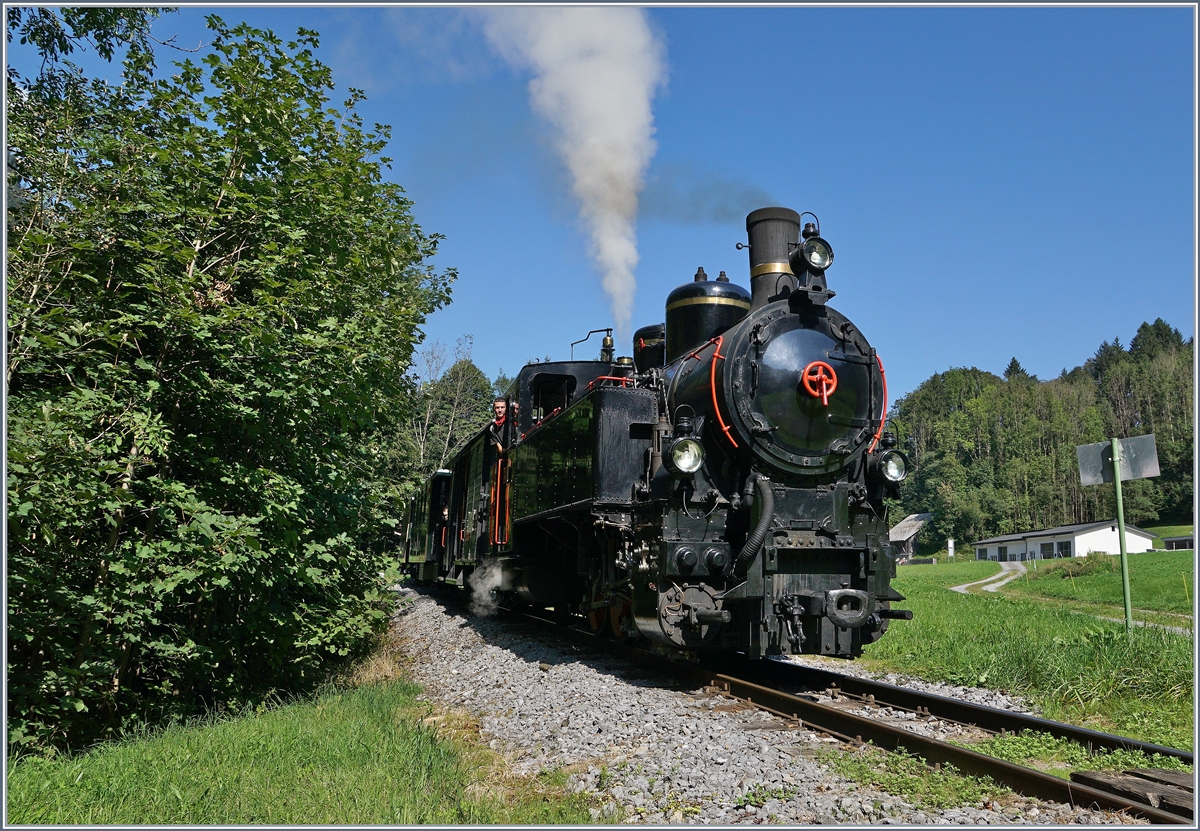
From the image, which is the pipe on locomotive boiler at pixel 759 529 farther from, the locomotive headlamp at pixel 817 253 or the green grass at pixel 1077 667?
the green grass at pixel 1077 667

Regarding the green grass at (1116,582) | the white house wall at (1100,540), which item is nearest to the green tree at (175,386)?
the green grass at (1116,582)

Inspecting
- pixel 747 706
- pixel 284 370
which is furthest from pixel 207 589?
pixel 747 706

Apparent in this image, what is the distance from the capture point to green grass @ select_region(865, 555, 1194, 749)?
5.74m

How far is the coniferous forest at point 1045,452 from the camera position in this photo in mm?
64625

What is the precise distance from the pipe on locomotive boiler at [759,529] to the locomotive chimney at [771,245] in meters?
2.29

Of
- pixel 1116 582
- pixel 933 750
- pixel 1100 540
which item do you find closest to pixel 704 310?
pixel 933 750

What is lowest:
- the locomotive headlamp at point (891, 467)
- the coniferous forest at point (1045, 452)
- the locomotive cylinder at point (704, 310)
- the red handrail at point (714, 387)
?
the locomotive headlamp at point (891, 467)

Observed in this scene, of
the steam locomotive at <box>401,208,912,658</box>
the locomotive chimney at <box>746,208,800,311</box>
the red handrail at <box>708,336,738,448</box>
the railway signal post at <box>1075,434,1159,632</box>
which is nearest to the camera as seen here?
the steam locomotive at <box>401,208,912,658</box>

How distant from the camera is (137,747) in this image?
18.6ft

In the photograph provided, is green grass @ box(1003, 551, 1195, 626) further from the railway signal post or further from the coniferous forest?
the coniferous forest

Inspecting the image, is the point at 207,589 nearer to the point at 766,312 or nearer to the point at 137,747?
the point at 137,747

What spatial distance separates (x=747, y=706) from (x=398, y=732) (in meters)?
2.70

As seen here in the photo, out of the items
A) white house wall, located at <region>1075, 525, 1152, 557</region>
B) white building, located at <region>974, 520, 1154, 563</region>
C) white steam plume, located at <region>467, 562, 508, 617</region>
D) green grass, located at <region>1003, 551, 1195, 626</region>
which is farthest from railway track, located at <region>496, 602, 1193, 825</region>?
white house wall, located at <region>1075, 525, 1152, 557</region>

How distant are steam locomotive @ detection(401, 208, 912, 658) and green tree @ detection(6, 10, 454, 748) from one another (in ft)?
8.36
